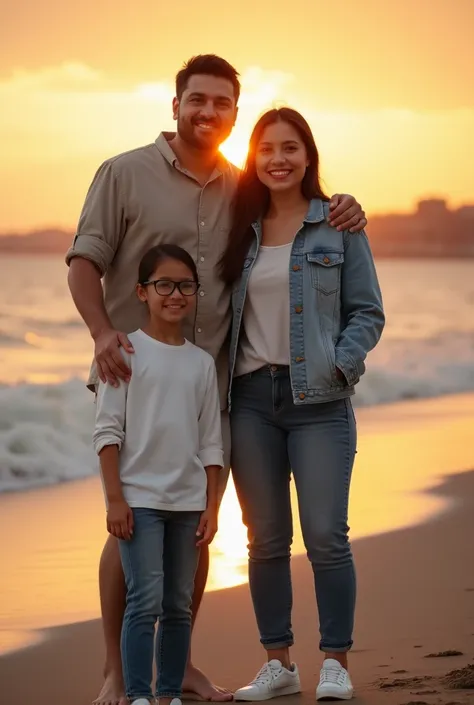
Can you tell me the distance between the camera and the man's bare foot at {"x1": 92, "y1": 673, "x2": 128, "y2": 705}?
4.27 meters

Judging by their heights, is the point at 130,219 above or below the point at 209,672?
above

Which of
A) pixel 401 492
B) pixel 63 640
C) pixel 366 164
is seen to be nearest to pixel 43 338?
pixel 366 164

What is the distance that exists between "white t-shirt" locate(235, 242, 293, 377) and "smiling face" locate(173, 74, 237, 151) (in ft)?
1.56

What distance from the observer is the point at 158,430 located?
13.1 ft

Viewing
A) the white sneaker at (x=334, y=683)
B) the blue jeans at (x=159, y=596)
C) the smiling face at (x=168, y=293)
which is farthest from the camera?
the white sneaker at (x=334, y=683)

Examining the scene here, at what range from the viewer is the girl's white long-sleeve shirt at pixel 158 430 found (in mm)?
3953

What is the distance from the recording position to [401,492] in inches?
322

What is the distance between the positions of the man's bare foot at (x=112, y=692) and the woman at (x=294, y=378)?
0.42 meters

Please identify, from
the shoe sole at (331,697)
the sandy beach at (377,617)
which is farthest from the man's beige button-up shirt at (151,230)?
the sandy beach at (377,617)

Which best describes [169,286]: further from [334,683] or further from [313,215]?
[334,683]

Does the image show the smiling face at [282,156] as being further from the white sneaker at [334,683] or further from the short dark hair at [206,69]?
the white sneaker at [334,683]

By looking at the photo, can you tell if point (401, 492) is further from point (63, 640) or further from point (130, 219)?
point (130, 219)

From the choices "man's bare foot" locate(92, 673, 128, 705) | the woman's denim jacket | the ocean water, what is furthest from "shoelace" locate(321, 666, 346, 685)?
the ocean water

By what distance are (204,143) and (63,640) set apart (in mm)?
2104
